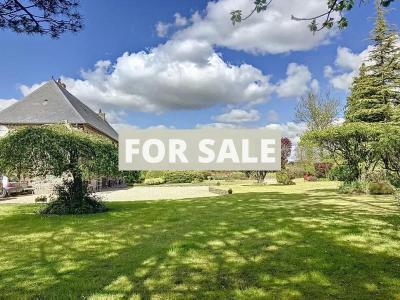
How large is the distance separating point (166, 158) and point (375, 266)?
1342 inches

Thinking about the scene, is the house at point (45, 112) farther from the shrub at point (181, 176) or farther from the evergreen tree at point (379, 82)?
the evergreen tree at point (379, 82)

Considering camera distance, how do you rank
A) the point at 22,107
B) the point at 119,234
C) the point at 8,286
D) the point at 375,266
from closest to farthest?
the point at 8,286 → the point at 375,266 → the point at 119,234 → the point at 22,107

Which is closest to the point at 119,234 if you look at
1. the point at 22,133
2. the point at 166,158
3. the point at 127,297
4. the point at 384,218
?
the point at 127,297

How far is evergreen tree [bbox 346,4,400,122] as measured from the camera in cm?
3047

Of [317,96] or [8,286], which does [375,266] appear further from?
[317,96]

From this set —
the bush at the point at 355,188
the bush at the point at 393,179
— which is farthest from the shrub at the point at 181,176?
the bush at the point at 393,179

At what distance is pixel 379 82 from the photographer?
103 feet

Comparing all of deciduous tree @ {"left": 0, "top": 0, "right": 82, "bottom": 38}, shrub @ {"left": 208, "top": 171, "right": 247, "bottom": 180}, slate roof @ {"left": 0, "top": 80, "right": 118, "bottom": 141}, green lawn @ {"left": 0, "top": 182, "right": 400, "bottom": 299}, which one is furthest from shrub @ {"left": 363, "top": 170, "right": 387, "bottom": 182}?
shrub @ {"left": 208, "top": 171, "right": 247, "bottom": 180}

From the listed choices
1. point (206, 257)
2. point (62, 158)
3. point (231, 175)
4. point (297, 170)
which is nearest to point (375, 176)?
point (62, 158)

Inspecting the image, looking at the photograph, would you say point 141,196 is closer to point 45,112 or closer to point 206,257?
point 45,112

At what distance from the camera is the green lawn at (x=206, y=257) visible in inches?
196

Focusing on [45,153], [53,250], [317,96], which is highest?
[317,96]

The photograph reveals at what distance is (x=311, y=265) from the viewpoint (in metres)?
5.99

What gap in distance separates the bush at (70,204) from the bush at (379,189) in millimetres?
13990
